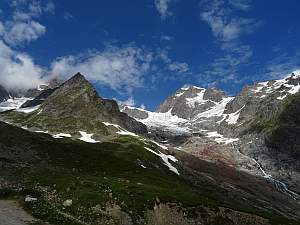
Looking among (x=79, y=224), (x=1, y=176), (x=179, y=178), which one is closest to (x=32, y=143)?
(x=179, y=178)

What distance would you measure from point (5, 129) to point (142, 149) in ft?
201

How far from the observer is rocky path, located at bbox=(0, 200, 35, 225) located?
40.5 meters

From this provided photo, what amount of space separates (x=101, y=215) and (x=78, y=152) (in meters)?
95.1

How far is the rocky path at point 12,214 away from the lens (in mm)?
40531

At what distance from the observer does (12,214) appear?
44.3m

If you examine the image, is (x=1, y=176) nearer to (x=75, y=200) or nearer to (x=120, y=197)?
(x=75, y=200)

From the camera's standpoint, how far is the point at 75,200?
56.8m

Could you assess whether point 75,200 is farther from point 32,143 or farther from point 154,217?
point 32,143

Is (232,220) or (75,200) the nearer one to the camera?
(75,200)

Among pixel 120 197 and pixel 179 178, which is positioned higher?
pixel 179 178

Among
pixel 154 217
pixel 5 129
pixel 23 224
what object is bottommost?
pixel 23 224

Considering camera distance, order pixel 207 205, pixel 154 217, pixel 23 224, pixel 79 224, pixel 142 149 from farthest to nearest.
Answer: pixel 142 149 → pixel 207 205 → pixel 154 217 → pixel 79 224 → pixel 23 224

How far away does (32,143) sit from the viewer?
144000 mm

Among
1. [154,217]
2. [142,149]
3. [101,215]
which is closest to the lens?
[101,215]
